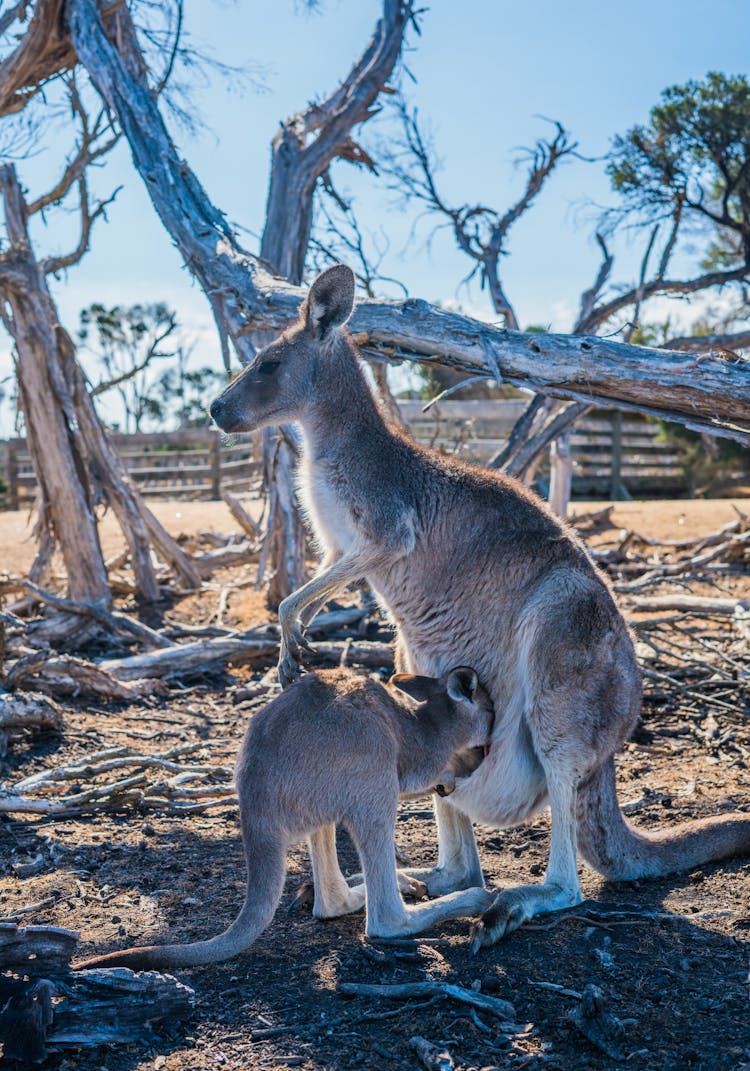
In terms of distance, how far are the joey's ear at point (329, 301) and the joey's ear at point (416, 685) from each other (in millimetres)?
1707

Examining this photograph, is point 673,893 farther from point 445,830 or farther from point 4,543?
point 4,543

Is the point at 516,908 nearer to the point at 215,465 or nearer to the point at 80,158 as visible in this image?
the point at 80,158

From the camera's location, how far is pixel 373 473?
15.2ft

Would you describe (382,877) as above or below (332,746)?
below

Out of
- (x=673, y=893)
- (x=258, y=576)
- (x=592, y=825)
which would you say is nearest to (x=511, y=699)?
(x=592, y=825)

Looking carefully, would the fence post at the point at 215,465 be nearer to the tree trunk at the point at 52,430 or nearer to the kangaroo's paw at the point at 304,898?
the tree trunk at the point at 52,430

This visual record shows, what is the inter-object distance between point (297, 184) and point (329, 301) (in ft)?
16.0

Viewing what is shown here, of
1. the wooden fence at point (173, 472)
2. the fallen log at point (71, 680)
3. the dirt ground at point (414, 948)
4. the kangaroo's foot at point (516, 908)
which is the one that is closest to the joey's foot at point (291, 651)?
the dirt ground at point (414, 948)

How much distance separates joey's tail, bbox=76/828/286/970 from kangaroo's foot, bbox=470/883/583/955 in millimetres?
744

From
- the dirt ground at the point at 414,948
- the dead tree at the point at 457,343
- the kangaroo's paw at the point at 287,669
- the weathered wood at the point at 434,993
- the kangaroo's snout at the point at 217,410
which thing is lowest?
the dirt ground at the point at 414,948

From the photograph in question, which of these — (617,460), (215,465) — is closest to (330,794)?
(617,460)

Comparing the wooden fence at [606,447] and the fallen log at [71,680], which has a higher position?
the wooden fence at [606,447]

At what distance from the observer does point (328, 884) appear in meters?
3.94

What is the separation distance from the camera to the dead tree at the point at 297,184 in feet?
30.5
